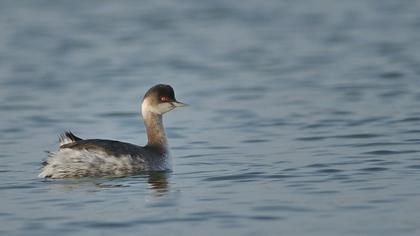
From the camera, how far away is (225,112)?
16297 mm

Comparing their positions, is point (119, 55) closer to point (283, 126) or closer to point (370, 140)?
point (283, 126)

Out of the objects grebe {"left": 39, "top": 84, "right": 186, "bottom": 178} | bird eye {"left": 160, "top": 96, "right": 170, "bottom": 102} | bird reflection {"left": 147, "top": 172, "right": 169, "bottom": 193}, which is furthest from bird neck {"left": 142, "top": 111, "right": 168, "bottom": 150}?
bird reflection {"left": 147, "top": 172, "right": 169, "bottom": 193}

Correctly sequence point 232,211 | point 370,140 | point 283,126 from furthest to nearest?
point 283,126, point 370,140, point 232,211

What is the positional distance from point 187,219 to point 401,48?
42.5 ft

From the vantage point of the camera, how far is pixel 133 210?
10.0 metres

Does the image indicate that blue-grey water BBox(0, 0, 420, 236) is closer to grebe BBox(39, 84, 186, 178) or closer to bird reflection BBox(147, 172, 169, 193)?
bird reflection BBox(147, 172, 169, 193)

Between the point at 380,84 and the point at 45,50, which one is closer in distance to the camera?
the point at 380,84

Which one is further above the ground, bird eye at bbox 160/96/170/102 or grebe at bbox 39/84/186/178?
bird eye at bbox 160/96/170/102

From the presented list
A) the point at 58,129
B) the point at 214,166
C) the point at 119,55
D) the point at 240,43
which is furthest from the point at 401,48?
the point at 214,166

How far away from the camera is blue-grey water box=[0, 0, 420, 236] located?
9.86 metres

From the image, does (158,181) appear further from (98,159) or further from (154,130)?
(154,130)

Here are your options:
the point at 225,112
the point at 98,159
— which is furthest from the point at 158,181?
the point at 225,112

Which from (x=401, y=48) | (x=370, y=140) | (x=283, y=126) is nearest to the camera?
(x=370, y=140)

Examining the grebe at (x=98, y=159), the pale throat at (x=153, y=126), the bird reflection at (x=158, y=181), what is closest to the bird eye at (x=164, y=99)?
the pale throat at (x=153, y=126)
